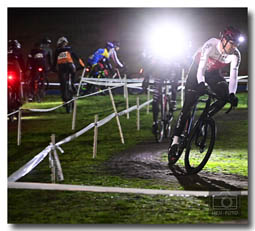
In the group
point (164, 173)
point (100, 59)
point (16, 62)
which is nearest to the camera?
point (164, 173)

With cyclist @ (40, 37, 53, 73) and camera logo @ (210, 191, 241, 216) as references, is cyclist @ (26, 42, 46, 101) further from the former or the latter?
camera logo @ (210, 191, 241, 216)

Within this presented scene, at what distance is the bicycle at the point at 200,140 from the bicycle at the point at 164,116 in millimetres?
661

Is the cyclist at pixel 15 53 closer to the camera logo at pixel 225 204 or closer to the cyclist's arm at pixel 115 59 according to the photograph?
the cyclist's arm at pixel 115 59

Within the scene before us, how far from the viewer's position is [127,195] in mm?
6172

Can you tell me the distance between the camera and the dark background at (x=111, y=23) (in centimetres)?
681

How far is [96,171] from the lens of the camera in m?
6.77

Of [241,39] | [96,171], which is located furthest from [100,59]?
[241,39]

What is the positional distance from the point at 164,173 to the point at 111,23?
1.73 meters

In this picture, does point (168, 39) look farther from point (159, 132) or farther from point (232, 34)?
point (159, 132)

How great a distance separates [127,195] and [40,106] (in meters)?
1.65

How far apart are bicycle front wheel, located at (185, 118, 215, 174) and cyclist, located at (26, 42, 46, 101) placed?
192 centimetres

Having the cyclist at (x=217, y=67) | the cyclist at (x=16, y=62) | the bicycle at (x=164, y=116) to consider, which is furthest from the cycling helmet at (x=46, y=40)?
the cyclist at (x=217, y=67)

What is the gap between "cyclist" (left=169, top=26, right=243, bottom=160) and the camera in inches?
258

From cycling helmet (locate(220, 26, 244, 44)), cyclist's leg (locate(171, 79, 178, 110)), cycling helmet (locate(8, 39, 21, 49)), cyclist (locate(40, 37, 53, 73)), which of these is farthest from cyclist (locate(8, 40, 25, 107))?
cycling helmet (locate(220, 26, 244, 44))
